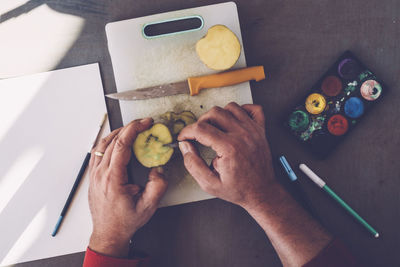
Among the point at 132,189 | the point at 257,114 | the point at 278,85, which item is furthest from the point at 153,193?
the point at 278,85

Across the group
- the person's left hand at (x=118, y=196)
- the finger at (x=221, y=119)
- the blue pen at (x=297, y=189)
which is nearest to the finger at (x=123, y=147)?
the person's left hand at (x=118, y=196)

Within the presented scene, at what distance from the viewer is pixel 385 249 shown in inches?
40.4

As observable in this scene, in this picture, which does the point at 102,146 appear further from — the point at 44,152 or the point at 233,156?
the point at 233,156

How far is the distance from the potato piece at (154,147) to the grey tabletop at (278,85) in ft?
0.47

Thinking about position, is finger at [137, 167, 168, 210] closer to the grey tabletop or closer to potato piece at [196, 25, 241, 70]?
the grey tabletop

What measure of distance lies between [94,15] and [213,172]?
0.67 metres

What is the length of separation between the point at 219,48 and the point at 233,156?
13.3 inches

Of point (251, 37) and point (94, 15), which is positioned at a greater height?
point (94, 15)

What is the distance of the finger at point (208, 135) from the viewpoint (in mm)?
867

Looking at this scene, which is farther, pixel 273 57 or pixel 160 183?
pixel 273 57

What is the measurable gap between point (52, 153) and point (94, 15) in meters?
0.50

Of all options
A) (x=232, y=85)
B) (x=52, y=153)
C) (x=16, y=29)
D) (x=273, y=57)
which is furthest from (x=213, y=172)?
(x=16, y=29)

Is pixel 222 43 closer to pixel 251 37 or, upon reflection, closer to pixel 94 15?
pixel 251 37

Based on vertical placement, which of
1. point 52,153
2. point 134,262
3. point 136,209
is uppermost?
point 52,153
